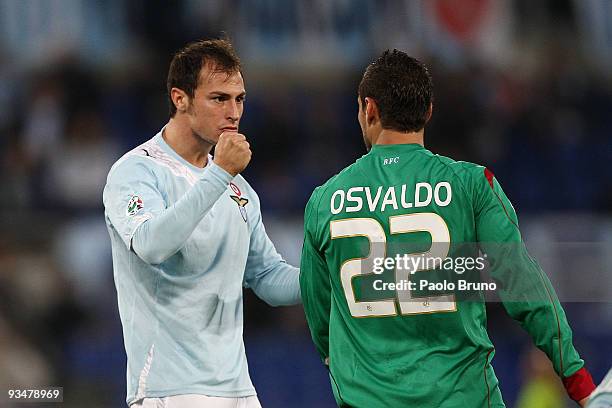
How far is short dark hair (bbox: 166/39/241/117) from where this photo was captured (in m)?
4.62

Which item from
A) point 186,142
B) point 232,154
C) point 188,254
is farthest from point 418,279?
point 186,142

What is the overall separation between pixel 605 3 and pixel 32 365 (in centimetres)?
759

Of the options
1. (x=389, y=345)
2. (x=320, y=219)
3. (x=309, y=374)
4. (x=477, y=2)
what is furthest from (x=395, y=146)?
(x=477, y=2)

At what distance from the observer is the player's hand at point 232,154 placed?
13.3ft

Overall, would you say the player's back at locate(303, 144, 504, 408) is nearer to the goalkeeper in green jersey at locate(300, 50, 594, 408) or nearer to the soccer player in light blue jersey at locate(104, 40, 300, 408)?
the goalkeeper in green jersey at locate(300, 50, 594, 408)

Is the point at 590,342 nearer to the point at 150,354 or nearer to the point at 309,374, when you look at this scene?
the point at 309,374

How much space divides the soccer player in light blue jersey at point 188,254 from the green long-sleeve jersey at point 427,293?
1.90 feet

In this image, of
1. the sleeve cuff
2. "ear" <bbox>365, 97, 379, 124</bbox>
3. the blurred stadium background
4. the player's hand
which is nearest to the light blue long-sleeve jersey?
the player's hand

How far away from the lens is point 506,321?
33.6 feet

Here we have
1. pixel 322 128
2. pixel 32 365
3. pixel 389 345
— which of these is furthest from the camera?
pixel 322 128

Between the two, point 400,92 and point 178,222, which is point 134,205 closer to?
point 178,222

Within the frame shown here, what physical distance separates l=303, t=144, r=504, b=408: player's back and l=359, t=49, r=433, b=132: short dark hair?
5.5 inches

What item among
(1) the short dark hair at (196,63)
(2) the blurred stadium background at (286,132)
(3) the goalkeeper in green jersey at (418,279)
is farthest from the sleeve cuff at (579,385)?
(2) the blurred stadium background at (286,132)

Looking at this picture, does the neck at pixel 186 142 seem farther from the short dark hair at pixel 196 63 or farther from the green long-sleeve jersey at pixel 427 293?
the green long-sleeve jersey at pixel 427 293
